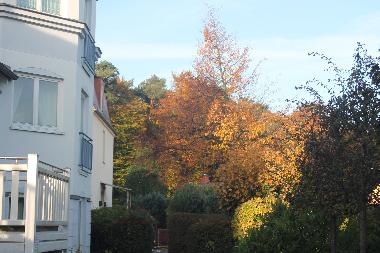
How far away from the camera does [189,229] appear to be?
23.3 m

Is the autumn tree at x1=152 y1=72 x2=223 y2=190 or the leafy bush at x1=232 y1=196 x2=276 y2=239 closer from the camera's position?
the leafy bush at x1=232 y1=196 x2=276 y2=239

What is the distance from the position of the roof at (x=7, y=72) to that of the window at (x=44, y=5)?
214 cm

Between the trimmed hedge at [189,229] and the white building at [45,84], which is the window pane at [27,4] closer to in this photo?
the white building at [45,84]

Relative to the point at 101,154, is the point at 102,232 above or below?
below

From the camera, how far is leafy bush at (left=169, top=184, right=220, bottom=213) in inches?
1173

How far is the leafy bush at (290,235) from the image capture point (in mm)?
17000

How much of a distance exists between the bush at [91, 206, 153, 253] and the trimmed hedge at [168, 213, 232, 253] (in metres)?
2.02

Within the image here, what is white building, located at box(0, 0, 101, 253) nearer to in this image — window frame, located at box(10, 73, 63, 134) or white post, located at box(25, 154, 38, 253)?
window frame, located at box(10, 73, 63, 134)

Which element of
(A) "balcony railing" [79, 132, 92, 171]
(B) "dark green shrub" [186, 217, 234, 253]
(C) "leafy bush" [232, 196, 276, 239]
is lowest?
(B) "dark green shrub" [186, 217, 234, 253]

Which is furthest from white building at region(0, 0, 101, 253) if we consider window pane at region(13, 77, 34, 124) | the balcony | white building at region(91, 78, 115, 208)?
white building at region(91, 78, 115, 208)

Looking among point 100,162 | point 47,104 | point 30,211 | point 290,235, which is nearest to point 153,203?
point 100,162

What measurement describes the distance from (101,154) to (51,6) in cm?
1656

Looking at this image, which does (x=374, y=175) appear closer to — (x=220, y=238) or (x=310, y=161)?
(x=310, y=161)

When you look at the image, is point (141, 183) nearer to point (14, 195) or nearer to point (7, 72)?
point (7, 72)
